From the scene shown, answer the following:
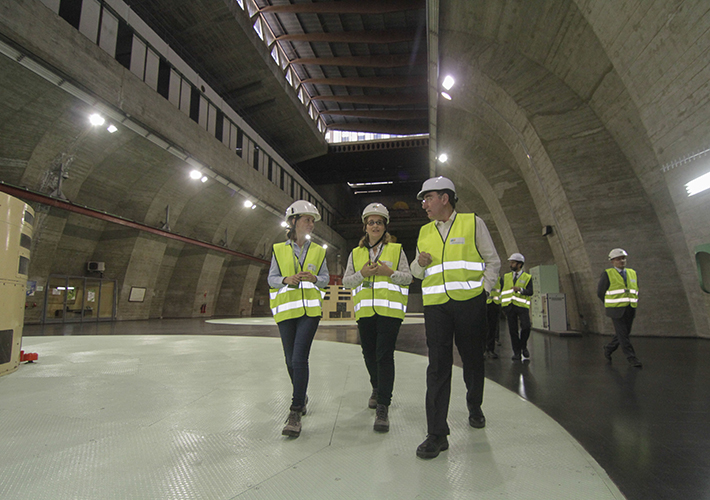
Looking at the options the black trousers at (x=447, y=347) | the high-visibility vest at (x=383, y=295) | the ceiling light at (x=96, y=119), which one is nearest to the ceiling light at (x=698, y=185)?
the black trousers at (x=447, y=347)

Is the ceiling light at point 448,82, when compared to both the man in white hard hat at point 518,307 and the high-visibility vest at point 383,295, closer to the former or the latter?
the man in white hard hat at point 518,307

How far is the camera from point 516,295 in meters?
6.40

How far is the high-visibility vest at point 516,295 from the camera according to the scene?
6316 millimetres

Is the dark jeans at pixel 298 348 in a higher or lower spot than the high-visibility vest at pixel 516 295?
lower

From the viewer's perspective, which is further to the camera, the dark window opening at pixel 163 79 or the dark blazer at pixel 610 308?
the dark window opening at pixel 163 79

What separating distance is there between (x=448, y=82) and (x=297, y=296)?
1143cm

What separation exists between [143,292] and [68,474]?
1762 centimetres

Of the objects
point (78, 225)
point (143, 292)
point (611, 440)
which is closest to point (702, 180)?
point (611, 440)

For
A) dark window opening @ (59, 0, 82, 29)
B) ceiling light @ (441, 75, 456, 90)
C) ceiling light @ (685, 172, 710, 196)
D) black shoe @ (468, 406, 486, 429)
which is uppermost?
dark window opening @ (59, 0, 82, 29)

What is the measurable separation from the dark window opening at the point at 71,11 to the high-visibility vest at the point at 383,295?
12382mm

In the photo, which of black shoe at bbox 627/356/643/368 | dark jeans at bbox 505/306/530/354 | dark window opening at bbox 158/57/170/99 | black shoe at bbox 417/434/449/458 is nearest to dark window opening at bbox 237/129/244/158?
dark window opening at bbox 158/57/170/99

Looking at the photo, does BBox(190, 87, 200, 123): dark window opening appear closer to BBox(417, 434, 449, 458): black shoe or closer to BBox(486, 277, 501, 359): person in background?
BBox(486, 277, 501, 359): person in background

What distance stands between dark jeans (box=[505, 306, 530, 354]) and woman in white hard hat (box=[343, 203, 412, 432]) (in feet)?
12.1

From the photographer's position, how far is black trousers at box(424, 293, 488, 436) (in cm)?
239
